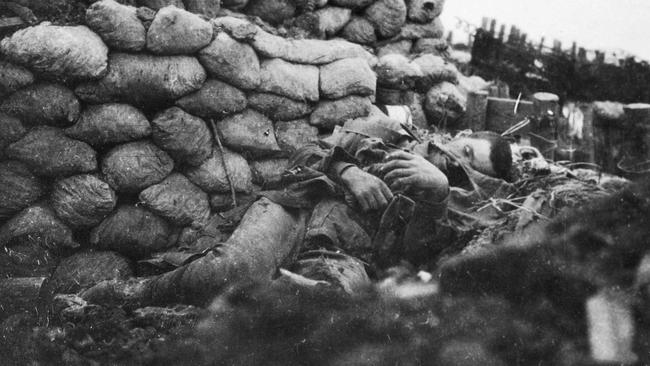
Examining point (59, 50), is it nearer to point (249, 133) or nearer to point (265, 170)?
point (249, 133)

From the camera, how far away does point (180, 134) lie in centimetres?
271

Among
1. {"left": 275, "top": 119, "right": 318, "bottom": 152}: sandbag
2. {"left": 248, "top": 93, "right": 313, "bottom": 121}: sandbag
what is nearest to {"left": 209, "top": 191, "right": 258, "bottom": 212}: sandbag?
{"left": 275, "top": 119, "right": 318, "bottom": 152}: sandbag

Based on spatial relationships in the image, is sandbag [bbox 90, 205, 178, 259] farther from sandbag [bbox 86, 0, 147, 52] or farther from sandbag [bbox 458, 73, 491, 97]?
sandbag [bbox 458, 73, 491, 97]

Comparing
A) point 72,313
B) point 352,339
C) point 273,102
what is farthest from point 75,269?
point 352,339

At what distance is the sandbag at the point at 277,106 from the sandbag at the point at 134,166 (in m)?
0.59

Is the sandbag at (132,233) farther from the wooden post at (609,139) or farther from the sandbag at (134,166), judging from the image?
the wooden post at (609,139)

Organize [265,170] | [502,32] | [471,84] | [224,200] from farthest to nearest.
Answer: [471,84] < [502,32] < [265,170] < [224,200]

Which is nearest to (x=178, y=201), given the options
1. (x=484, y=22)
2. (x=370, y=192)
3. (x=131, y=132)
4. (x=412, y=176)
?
(x=131, y=132)

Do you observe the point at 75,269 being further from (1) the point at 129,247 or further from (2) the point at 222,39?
(2) the point at 222,39

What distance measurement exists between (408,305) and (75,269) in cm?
167

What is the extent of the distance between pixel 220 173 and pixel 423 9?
2610mm

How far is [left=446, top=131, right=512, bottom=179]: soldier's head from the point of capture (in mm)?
2441

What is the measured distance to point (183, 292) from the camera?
1946 mm

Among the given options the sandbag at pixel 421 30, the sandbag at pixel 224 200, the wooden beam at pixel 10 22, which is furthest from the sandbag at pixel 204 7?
the sandbag at pixel 421 30
